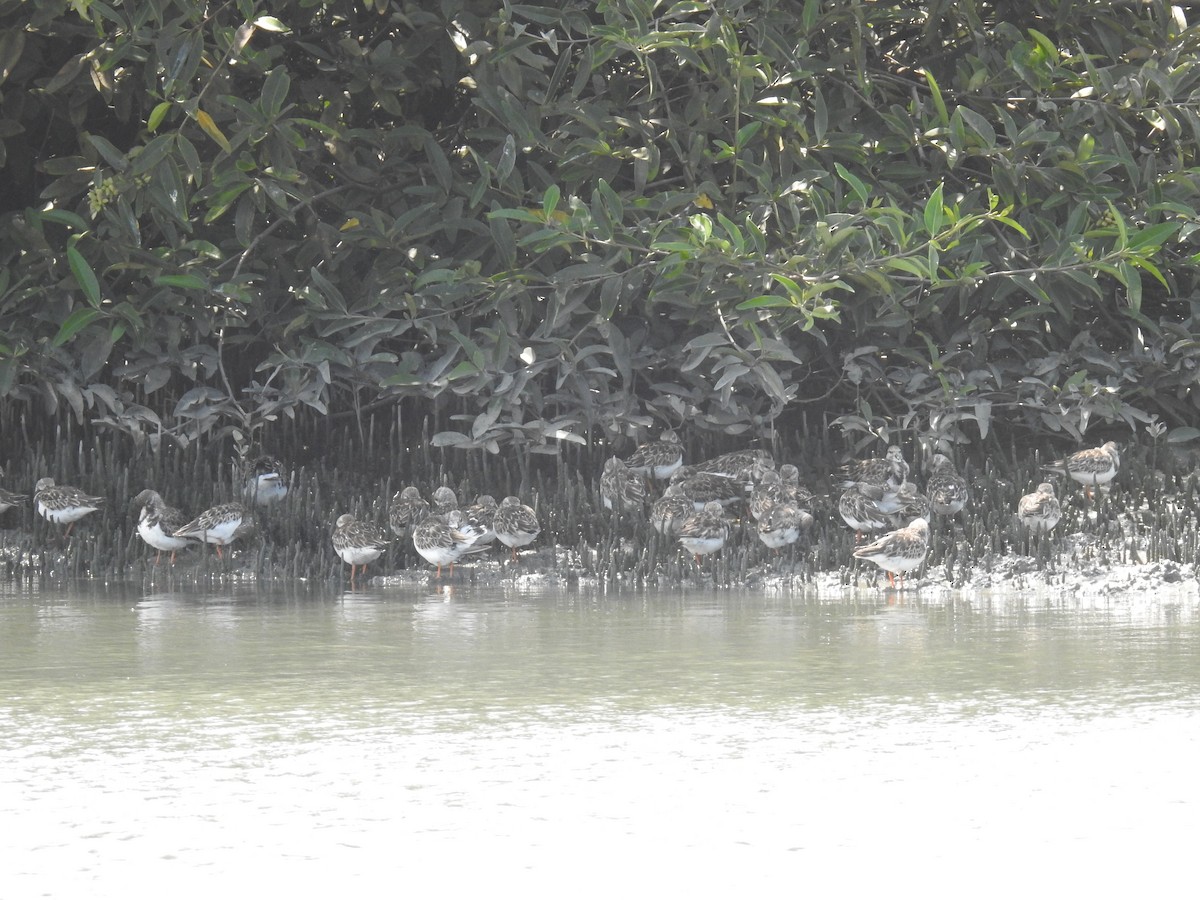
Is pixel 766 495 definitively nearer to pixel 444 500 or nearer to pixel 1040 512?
pixel 1040 512

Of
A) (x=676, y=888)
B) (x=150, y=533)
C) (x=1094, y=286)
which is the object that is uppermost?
(x=1094, y=286)

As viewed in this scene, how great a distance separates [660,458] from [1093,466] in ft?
9.35

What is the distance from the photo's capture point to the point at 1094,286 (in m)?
10.6

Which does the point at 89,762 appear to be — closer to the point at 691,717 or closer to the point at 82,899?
the point at 82,899

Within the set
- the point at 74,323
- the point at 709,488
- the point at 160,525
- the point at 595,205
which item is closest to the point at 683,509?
the point at 709,488

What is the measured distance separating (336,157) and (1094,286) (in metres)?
4.78

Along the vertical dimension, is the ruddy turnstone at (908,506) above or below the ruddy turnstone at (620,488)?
below

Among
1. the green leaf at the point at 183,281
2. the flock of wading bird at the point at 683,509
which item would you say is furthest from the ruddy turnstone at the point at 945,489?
the green leaf at the point at 183,281

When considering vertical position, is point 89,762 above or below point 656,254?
below

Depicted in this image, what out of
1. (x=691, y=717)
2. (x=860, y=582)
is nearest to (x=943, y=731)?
(x=691, y=717)

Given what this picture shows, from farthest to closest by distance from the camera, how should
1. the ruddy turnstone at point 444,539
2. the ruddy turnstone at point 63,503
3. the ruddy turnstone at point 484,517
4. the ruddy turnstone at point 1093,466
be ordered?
the ruddy turnstone at point 1093,466 < the ruddy turnstone at point 63,503 < the ruddy turnstone at point 484,517 < the ruddy turnstone at point 444,539

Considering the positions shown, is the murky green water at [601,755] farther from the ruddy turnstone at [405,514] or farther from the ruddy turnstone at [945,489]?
the ruddy turnstone at [945,489]

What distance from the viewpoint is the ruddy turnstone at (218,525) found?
1041 cm

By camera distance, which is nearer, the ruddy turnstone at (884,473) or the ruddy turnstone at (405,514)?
the ruddy turnstone at (405,514)
